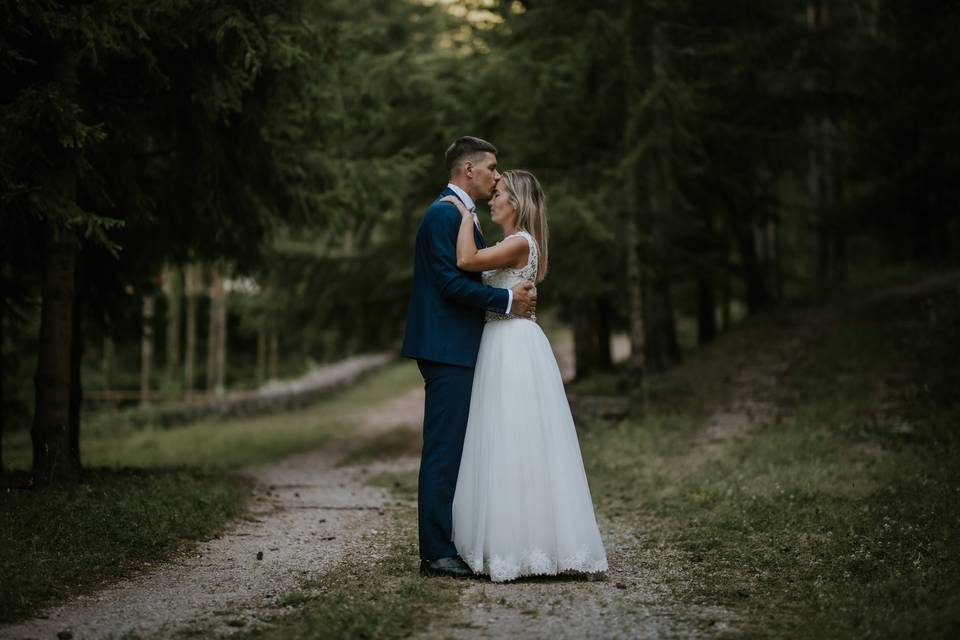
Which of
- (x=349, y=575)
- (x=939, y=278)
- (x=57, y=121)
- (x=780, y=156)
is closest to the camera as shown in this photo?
(x=349, y=575)

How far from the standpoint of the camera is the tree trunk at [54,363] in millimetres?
8328

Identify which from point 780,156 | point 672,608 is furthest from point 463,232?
point 780,156

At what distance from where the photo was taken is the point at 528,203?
5.87 m

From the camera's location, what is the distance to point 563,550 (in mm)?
5473

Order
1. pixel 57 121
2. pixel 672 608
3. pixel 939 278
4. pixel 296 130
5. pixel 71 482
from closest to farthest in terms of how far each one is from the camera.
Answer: pixel 672 608, pixel 57 121, pixel 71 482, pixel 296 130, pixel 939 278

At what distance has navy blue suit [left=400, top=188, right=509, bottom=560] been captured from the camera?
566 cm

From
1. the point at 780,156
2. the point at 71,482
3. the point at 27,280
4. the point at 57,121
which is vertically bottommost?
the point at 71,482

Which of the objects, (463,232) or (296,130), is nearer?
(463,232)

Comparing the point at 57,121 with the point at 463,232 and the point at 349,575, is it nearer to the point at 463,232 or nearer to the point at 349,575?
the point at 463,232

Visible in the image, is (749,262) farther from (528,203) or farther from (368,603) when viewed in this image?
(368,603)

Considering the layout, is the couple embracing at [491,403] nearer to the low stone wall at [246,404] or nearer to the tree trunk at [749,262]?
the tree trunk at [749,262]

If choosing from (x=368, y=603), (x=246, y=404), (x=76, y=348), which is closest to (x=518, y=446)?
(x=368, y=603)

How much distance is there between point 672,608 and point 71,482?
5.72 meters

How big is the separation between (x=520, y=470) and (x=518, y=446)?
143 millimetres
